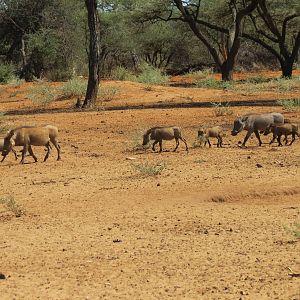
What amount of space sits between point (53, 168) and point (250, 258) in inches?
259

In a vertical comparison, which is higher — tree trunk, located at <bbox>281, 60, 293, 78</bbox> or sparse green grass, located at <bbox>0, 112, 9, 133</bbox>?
tree trunk, located at <bbox>281, 60, 293, 78</bbox>

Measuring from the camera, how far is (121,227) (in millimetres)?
8453

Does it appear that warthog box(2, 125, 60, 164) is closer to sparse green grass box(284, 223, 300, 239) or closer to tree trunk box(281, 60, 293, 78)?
sparse green grass box(284, 223, 300, 239)

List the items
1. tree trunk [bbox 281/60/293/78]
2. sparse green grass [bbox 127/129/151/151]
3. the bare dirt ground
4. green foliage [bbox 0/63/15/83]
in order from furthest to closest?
green foliage [bbox 0/63/15/83]
tree trunk [bbox 281/60/293/78]
sparse green grass [bbox 127/129/151/151]
the bare dirt ground

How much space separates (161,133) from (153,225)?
5.76m

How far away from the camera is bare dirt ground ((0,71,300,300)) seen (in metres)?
6.26

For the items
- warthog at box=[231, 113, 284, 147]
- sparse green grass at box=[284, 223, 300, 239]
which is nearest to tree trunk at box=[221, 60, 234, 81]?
warthog at box=[231, 113, 284, 147]

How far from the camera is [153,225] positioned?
8.49 metres

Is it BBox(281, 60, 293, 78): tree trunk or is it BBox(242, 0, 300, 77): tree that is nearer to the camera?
BBox(242, 0, 300, 77): tree

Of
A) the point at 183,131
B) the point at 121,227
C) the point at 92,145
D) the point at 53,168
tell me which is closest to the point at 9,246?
the point at 121,227

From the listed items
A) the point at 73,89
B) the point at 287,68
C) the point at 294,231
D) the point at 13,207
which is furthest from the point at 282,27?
the point at 294,231

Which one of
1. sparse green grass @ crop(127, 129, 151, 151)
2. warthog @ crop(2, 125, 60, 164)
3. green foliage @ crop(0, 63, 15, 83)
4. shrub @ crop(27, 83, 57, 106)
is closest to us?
warthog @ crop(2, 125, 60, 164)

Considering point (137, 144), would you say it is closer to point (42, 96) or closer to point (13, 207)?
point (13, 207)

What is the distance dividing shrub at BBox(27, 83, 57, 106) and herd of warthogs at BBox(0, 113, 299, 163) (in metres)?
11.5
